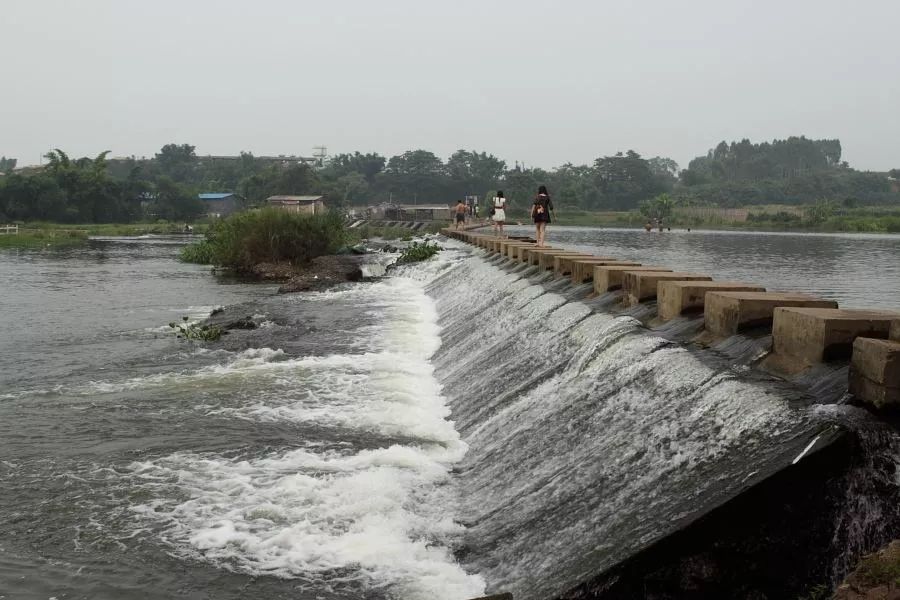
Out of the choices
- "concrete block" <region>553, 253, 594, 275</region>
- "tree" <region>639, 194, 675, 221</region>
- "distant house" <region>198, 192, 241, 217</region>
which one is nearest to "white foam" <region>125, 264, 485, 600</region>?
"concrete block" <region>553, 253, 594, 275</region>

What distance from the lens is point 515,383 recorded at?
8680 millimetres

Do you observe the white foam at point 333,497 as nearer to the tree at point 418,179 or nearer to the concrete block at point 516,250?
the concrete block at point 516,250

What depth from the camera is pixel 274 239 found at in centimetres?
3181

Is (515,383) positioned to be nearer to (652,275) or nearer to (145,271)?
(652,275)

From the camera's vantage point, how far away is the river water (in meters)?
4.89

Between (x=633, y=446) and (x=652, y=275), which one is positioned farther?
(x=652, y=275)

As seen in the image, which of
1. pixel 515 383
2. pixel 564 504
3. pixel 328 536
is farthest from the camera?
pixel 515 383

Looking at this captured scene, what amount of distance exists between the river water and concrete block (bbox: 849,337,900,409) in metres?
0.37

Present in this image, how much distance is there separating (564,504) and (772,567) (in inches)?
63.6

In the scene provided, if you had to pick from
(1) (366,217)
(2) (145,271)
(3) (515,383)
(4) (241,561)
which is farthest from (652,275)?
(1) (366,217)

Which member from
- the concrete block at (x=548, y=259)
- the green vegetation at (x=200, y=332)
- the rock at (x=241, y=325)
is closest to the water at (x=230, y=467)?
the green vegetation at (x=200, y=332)

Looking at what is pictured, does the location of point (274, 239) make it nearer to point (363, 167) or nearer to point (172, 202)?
point (172, 202)

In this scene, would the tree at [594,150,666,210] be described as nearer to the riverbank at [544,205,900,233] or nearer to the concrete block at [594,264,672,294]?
the riverbank at [544,205,900,233]

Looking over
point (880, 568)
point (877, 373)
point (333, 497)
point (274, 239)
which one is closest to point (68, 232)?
point (274, 239)
